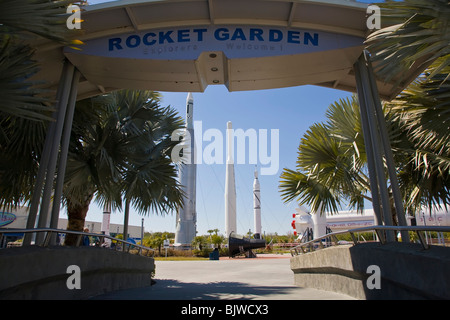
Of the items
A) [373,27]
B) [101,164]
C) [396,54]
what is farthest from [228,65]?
[101,164]

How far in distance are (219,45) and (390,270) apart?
15.3ft

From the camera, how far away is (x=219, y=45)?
6359 mm

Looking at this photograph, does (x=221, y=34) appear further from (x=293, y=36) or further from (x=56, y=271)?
(x=56, y=271)

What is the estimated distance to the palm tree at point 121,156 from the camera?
815 cm

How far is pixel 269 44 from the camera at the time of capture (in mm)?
6332

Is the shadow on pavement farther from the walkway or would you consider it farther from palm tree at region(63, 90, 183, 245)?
palm tree at region(63, 90, 183, 245)

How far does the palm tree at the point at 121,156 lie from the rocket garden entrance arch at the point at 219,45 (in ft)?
5.94

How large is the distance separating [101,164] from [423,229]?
21.7 ft

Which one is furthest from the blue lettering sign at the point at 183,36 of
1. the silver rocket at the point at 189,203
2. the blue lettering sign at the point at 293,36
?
the silver rocket at the point at 189,203

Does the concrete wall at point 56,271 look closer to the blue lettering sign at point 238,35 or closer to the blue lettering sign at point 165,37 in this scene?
the blue lettering sign at point 165,37

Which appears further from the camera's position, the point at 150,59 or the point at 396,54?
the point at 150,59

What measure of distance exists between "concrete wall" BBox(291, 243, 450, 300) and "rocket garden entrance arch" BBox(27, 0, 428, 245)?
4.00 ft

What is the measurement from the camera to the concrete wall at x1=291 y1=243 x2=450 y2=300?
10.2 ft
